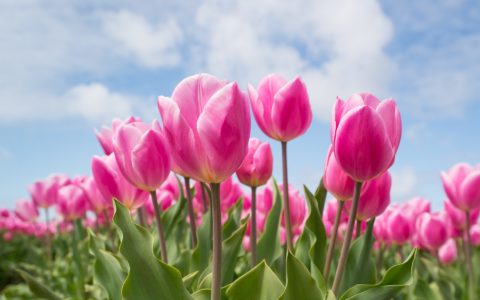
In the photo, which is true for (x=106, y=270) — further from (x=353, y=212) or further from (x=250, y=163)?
(x=353, y=212)

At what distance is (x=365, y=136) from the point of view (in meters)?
1.17

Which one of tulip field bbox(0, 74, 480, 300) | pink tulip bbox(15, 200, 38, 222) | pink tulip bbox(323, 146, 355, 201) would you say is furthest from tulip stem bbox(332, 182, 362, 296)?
pink tulip bbox(15, 200, 38, 222)

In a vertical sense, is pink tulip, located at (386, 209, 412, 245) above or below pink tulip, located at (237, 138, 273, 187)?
below

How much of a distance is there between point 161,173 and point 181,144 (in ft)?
0.68

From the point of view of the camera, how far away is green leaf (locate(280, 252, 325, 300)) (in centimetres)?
116

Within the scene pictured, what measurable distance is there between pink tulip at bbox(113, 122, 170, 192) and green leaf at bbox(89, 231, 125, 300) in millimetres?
463

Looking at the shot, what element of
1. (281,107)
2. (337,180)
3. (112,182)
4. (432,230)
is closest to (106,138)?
(112,182)

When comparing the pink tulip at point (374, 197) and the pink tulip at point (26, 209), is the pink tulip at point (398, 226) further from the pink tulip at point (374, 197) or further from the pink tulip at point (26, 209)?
the pink tulip at point (26, 209)

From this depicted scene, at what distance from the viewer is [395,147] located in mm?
1268

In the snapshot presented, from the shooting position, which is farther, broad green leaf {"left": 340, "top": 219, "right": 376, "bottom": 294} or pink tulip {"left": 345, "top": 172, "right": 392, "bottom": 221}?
broad green leaf {"left": 340, "top": 219, "right": 376, "bottom": 294}

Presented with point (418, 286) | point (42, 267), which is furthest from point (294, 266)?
point (42, 267)

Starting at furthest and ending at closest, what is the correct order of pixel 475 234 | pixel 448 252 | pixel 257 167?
pixel 475 234, pixel 448 252, pixel 257 167

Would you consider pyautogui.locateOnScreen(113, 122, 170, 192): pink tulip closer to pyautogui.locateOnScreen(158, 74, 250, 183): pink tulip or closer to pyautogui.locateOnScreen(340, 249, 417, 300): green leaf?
pyautogui.locateOnScreen(158, 74, 250, 183): pink tulip

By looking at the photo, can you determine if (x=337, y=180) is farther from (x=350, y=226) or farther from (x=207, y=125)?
(x=207, y=125)
